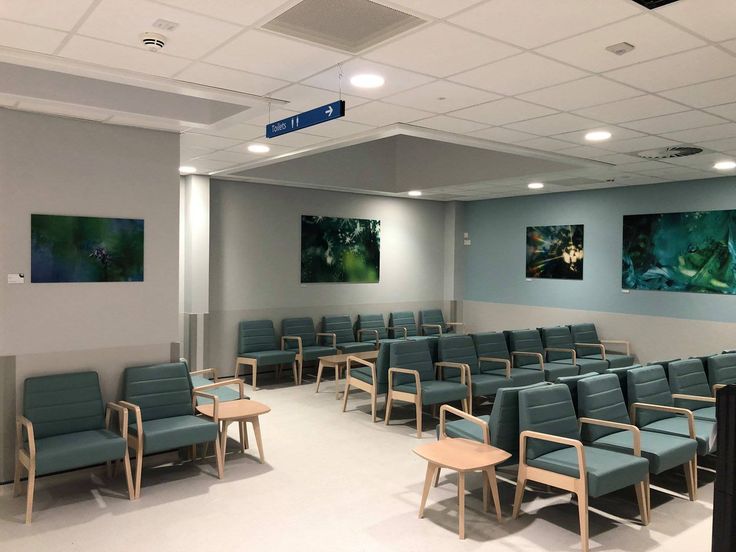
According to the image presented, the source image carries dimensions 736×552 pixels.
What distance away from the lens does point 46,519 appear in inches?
180

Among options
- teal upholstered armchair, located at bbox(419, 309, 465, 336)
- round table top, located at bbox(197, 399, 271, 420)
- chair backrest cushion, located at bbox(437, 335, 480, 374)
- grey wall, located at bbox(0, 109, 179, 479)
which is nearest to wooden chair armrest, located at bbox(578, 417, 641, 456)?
chair backrest cushion, located at bbox(437, 335, 480, 374)

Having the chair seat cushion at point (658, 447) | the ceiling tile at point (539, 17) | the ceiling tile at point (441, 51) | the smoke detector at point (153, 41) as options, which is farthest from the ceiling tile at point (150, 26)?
the chair seat cushion at point (658, 447)

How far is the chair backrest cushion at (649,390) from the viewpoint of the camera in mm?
5555

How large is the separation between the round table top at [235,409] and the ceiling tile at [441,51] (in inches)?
136

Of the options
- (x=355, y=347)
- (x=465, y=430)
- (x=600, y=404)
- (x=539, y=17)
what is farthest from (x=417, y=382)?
(x=539, y=17)

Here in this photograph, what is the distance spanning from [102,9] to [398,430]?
17.5 ft

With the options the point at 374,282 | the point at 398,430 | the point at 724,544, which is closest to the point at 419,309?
the point at 374,282

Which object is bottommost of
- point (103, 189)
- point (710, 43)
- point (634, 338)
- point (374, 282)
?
point (634, 338)

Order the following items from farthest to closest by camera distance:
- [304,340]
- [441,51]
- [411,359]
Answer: [304,340]
[411,359]
[441,51]

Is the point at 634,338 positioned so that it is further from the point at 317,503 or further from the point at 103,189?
the point at 103,189

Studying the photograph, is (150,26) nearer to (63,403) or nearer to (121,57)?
(121,57)

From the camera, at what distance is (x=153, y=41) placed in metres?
3.60

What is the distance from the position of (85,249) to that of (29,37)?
2.26m

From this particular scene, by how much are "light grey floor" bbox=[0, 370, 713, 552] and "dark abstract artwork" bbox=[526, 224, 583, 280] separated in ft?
17.2
